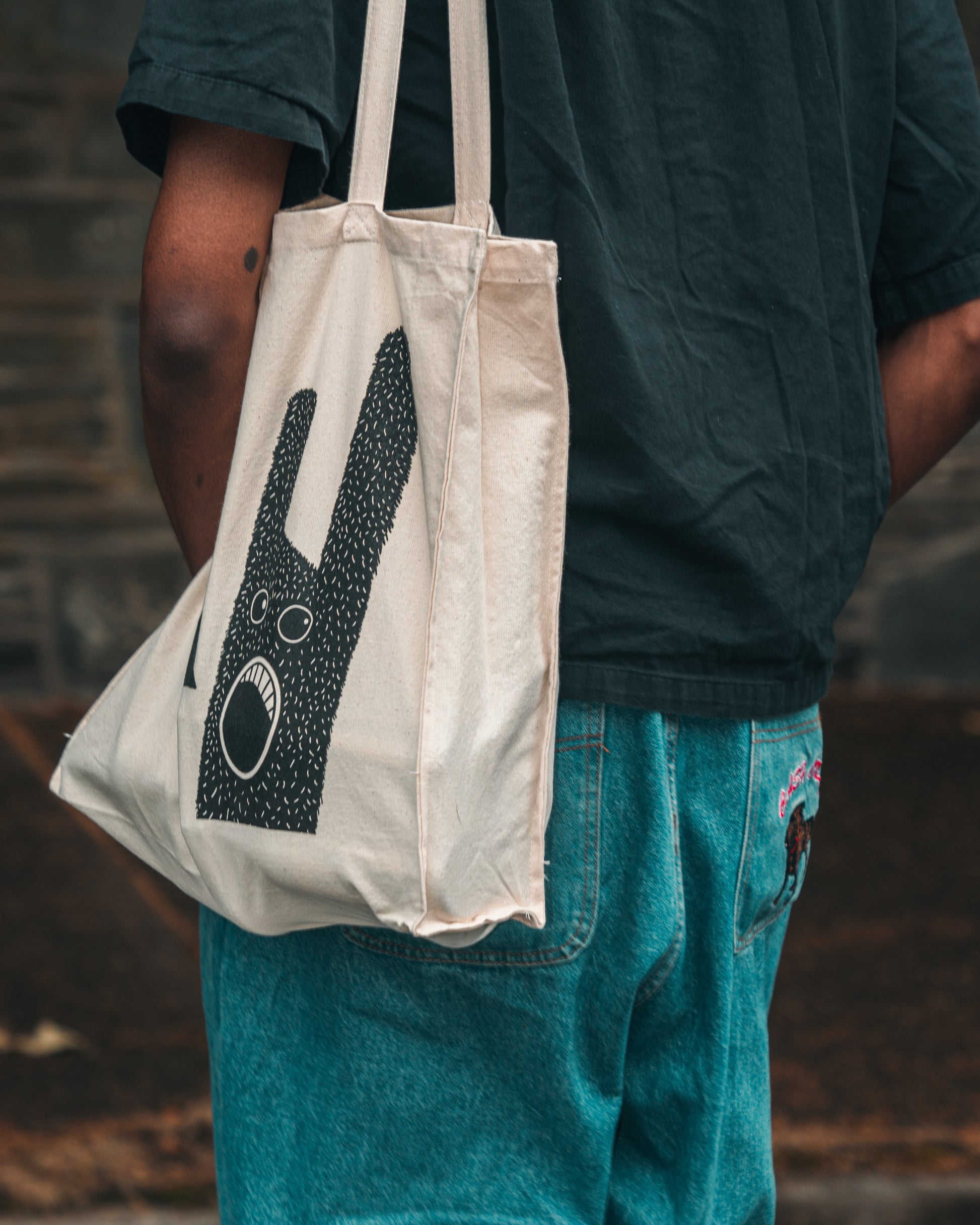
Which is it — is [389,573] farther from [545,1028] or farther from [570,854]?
[545,1028]

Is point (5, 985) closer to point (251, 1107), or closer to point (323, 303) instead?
point (251, 1107)

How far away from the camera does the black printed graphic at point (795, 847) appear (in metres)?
1.23

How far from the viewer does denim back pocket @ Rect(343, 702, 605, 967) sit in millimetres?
1068

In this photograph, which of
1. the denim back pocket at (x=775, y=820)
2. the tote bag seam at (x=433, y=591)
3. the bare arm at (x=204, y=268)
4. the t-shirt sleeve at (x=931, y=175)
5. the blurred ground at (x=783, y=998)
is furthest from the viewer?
the blurred ground at (x=783, y=998)

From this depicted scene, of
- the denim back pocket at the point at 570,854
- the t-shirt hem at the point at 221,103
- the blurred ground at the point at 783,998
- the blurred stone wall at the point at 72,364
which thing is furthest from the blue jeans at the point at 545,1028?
the blurred stone wall at the point at 72,364

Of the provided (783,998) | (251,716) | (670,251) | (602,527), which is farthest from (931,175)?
(783,998)

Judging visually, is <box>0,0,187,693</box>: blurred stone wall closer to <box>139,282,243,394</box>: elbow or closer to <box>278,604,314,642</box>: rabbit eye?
<box>139,282,243,394</box>: elbow

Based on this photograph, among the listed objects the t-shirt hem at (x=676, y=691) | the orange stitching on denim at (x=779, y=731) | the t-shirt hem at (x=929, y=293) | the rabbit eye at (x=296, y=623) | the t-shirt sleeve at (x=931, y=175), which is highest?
the t-shirt sleeve at (x=931, y=175)

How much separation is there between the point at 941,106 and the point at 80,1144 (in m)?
2.26

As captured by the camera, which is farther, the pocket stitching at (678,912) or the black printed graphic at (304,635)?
the pocket stitching at (678,912)

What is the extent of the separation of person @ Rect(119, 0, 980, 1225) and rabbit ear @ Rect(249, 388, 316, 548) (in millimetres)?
92

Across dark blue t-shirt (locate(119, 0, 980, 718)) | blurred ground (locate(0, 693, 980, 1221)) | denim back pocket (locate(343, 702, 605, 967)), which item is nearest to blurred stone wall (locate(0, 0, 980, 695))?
blurred ground (locate(0, 693, 980, 1221))

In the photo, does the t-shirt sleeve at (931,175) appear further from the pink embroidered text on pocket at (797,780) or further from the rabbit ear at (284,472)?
the rabbit ear at (284,472)

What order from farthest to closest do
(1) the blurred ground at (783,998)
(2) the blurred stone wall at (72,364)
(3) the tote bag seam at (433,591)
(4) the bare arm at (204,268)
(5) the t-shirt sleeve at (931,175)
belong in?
(2) the blurred stone wall at (72,364) → (1) the blurred ground at (783,998) → (5) the t-shirt sleeve at (931,175) → (4) the bare arm at (204,268) → (3) the tote bag seam at (433,591)
